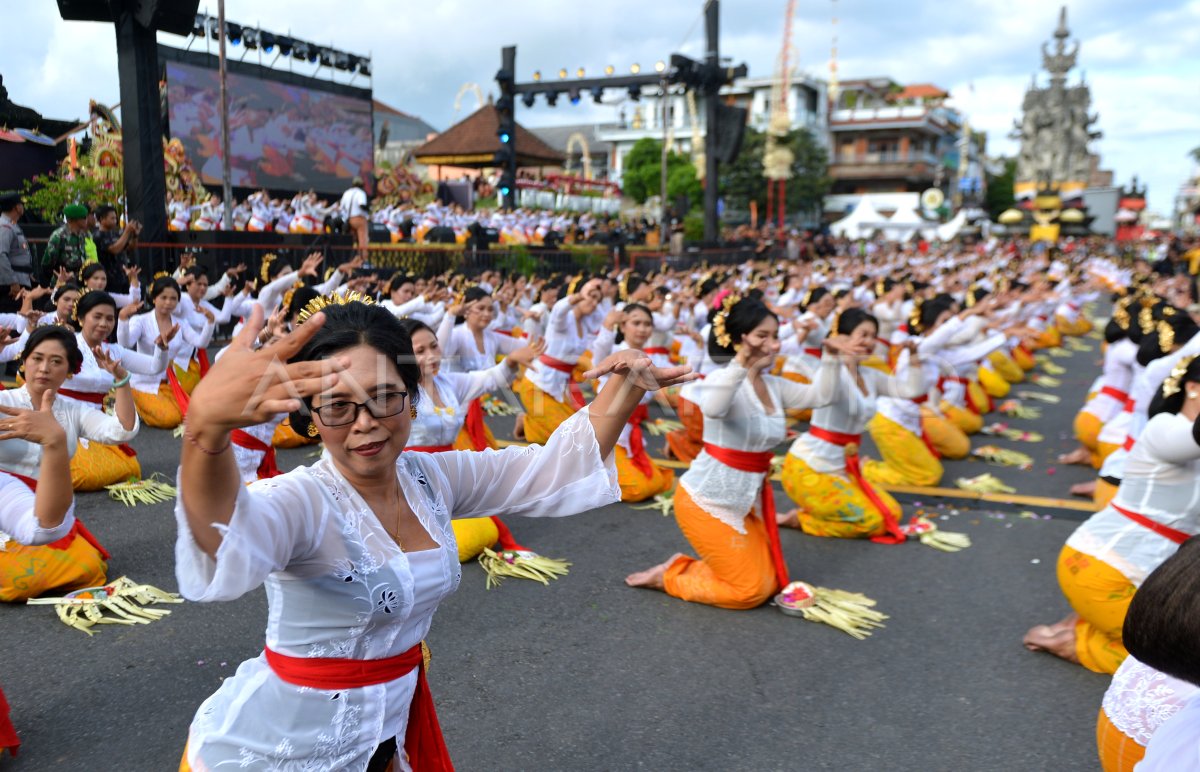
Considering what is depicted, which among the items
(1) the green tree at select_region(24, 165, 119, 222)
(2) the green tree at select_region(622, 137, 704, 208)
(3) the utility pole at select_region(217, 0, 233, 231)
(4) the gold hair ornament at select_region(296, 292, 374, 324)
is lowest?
(4) the gold hair ornament at select_region(296, 292, 374, 324)

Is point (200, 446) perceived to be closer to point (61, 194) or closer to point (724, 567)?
point (724, 567)

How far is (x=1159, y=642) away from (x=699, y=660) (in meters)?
2.40

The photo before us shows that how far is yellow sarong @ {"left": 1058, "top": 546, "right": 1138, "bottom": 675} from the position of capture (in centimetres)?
329

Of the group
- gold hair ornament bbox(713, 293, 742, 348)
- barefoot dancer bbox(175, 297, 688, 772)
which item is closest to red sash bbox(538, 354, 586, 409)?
gold hair ornament bbox(713, 293, 742, 348)

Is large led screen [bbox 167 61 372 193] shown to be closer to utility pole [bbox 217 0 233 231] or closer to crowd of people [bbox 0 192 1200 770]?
utility pole [bbox 217 0 233 231]

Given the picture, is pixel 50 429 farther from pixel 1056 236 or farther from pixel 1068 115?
pixel 1068 115

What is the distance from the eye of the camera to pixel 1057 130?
61.0 meters

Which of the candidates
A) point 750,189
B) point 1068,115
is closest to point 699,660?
point 750,189

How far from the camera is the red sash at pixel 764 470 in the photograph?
4.14 m

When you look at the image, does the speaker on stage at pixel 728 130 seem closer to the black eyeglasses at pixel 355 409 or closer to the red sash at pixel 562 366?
the red sash at pixel 562 366

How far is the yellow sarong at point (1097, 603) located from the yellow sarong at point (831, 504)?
1.58 m

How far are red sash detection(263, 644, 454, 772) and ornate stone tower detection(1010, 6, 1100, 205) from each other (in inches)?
2562

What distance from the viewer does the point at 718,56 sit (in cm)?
2047

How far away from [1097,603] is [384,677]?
2791 mm
